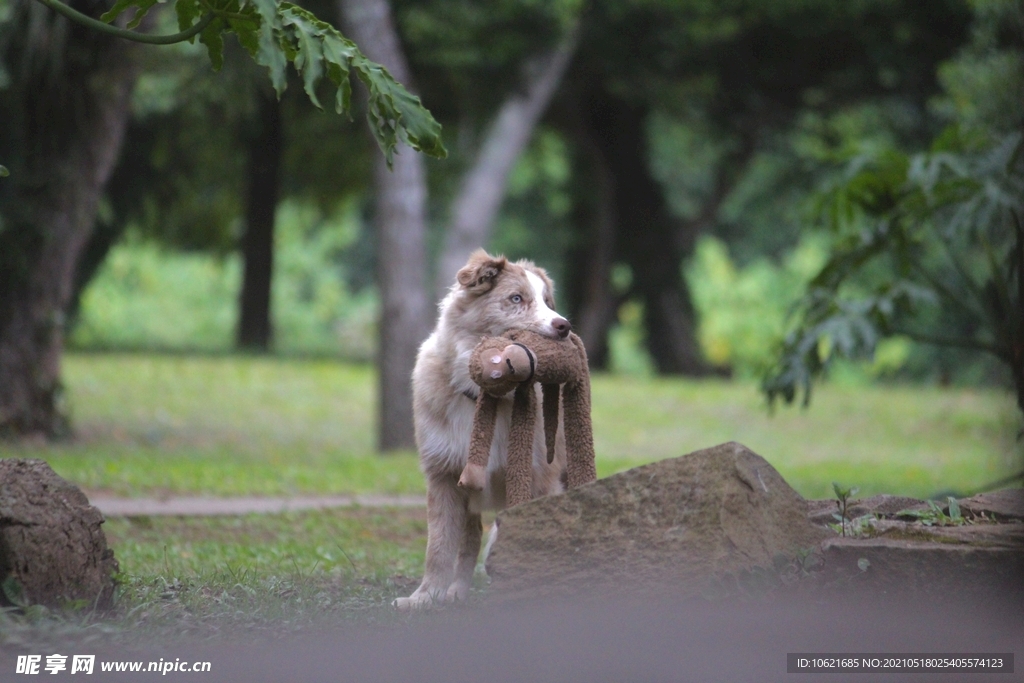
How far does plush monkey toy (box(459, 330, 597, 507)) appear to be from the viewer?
4770 millimetres

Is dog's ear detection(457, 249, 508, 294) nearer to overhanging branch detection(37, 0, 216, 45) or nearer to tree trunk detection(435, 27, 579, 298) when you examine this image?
overhanging branch detection(37, 0, 216, 45)

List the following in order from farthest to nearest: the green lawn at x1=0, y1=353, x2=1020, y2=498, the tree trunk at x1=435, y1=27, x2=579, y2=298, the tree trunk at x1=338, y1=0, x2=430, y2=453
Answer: the tree trunk at x1=435, y1=27, x2=579, y2=298, the tree trunk at x1=338, y1=0, x2=430, y2=453, the green lawn at x1=0, y1=353, x2=1020, y2=498

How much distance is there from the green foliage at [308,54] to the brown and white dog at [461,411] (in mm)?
703

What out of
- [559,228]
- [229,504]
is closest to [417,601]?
[229,504]

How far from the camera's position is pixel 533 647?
13.7ft

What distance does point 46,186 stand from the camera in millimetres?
11086

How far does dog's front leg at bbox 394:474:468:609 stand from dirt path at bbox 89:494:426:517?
352cm

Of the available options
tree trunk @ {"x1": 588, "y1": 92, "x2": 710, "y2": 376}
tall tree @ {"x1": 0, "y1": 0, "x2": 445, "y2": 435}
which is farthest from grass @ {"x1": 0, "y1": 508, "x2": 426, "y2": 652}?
tree trunk @ {"x1": 588, "y1": 92, "x2": 710, "y2": 376}

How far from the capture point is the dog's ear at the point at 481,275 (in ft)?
17.2

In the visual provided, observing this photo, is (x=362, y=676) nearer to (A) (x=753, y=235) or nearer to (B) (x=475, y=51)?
(B) (x=475, y=51)

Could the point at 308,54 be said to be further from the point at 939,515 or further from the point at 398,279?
the point at 398,279

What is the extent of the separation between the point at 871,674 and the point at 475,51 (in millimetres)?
14014

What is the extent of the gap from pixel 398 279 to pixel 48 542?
8567 millimetres

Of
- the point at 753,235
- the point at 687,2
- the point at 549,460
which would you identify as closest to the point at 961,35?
the point at 687,2
